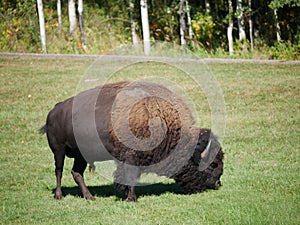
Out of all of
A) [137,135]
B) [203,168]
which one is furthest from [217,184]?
[137,135]

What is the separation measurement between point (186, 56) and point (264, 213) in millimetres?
17415

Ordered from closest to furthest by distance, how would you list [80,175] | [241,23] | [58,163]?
[58,163] < [80,175] < [241,23]

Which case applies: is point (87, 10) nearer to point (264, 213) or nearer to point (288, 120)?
point (288, 120)

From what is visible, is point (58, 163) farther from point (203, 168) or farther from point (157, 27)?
point (157, 27)

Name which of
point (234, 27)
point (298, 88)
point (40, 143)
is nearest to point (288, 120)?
point (298, 88)

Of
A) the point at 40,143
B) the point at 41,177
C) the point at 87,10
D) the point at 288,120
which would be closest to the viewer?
→ the point at 41,177

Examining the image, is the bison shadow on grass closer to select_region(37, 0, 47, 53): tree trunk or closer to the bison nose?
the bison nose

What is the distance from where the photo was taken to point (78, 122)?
830cm

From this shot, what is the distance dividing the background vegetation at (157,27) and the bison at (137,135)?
51.8ft

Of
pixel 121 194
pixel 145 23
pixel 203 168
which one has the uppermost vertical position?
pixel 145 23

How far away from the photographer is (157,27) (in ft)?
95.6

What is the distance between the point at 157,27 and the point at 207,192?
2143 centimetres

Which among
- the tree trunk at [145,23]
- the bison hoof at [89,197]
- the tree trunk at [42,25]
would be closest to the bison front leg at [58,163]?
the bison hoof at [89,197]

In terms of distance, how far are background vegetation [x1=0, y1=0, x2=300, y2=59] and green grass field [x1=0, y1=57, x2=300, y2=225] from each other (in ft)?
17.5
